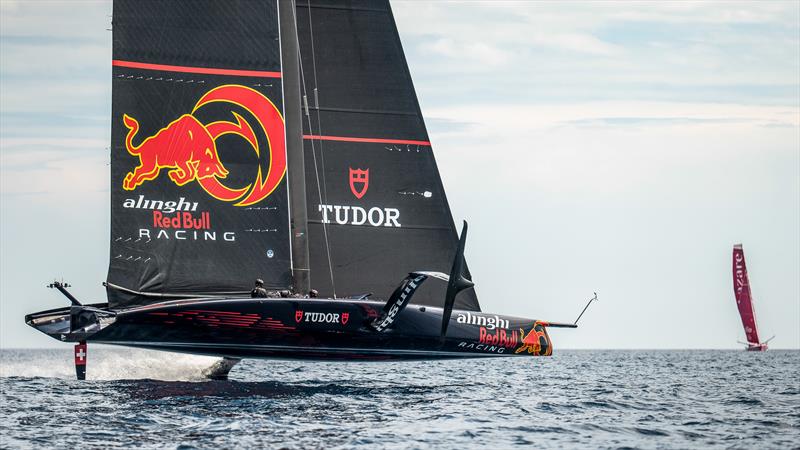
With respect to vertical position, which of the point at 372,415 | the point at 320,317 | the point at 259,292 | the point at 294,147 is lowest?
the point at 372,415

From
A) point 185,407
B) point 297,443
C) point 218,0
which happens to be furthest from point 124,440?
point 218,0

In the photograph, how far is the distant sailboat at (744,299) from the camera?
70438 millimetres

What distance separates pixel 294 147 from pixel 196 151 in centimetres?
177

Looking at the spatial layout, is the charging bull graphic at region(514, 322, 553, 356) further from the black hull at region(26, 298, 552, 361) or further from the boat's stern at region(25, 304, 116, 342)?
the boat's stern at region(25, 304, 116, 342)

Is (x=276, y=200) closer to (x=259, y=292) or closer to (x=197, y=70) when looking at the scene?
(x=259, y=292)

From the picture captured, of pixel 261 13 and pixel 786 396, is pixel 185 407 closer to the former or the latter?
pixel 261 13

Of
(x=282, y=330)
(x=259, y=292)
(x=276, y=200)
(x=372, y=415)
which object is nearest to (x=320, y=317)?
(x=282, y=330)

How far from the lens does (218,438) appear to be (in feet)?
48.3

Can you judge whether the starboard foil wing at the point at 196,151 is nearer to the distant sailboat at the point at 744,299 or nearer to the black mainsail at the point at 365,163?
the black mainsail at the point at 365,163

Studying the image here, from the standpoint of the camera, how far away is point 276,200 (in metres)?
21.5

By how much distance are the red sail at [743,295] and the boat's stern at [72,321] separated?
54783mm

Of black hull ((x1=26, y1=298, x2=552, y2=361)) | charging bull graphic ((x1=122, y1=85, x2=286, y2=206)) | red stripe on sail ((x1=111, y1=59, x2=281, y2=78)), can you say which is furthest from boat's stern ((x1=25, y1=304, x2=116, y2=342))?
red stripe on sail ((x1=111, y1=59, x2=281, y2=78))

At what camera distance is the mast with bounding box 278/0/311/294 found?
2162cm

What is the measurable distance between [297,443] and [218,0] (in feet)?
32.2
